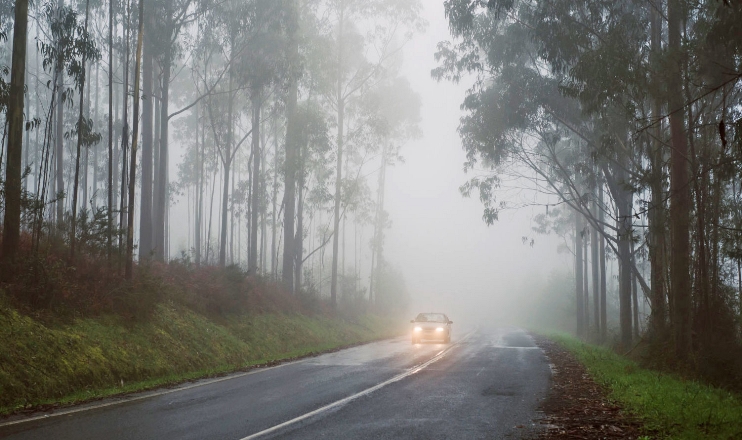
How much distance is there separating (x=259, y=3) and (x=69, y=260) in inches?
591

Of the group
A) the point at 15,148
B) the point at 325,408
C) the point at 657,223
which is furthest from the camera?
the point at 657,223

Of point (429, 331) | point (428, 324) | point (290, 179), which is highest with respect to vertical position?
point (290, 179)

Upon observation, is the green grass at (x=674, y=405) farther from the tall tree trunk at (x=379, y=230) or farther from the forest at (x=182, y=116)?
the tall tree trunk at (x=379, y=230)

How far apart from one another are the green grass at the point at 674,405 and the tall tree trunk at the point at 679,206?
159cm

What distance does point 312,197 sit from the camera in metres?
38.1

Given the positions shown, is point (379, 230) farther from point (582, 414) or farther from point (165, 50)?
point (582, 414)

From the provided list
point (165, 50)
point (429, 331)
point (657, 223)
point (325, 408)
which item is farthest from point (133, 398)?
point (429, 331)

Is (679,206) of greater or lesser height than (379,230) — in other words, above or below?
below

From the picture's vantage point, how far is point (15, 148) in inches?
541

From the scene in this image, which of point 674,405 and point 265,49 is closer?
point 674,405

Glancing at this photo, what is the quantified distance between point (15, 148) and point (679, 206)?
49.0 feet

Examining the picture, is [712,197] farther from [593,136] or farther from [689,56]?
A: [593,136]

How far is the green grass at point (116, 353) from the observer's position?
1058cm

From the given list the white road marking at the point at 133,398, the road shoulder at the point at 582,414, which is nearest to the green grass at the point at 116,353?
the white road marking at the point at 133,398
